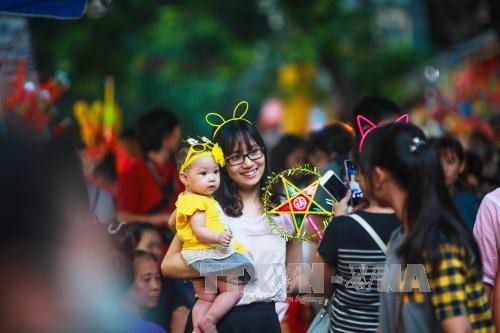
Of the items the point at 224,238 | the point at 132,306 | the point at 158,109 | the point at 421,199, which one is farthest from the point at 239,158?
the point at 158,109

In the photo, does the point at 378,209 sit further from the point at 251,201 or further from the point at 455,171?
the point at 455,171

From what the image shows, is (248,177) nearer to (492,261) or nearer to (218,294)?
(218,294)

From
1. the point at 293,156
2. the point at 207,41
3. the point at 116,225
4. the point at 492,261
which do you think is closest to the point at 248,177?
the point at 492,261

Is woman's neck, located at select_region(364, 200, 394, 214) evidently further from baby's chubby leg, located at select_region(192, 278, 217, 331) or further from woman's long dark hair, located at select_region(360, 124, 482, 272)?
baby's chubby leg, located at select_region(192, 278, 217, 331)

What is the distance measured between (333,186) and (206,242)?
0.84 metres

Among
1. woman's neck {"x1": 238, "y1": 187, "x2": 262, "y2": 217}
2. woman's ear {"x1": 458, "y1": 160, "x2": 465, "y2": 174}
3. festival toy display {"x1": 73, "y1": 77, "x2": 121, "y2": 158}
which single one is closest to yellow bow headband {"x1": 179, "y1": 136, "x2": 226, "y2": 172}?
woman's neck {"x1": 238, "y1": 187, "x2": 262, "y2": 217}

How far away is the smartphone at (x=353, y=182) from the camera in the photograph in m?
5.23

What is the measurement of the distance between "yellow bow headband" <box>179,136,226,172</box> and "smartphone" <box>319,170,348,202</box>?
602 millimetres

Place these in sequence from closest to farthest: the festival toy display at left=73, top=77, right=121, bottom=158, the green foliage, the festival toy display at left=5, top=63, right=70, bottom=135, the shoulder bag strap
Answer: the shoulder bag strap, the festival toy display at left=5, top=63, right=70, bottom=135, the festival toy display at left=73, top=77, right=121, bottom=158, the green foliage

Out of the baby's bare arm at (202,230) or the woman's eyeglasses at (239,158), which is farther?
the woman's eyeglasses at (239,158)

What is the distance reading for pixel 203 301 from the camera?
195 inches

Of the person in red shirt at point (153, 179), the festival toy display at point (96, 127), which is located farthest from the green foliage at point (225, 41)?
the person in red shirt at point (153, 179)

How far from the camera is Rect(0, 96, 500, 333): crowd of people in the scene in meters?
3.13

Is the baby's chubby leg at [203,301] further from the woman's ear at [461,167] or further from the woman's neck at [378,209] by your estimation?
→ the woman's ear at [461,167]
